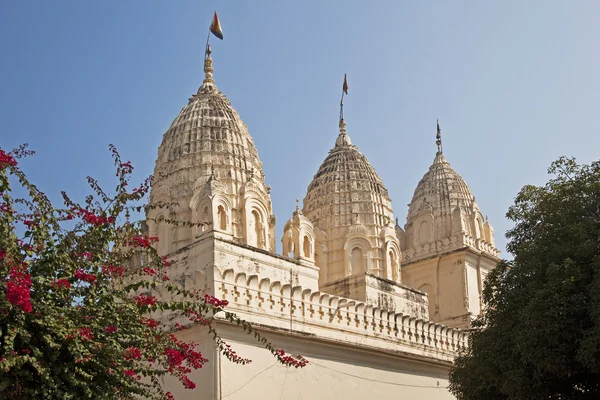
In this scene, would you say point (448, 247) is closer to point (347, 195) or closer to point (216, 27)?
point (347, 195)

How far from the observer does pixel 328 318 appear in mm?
19938

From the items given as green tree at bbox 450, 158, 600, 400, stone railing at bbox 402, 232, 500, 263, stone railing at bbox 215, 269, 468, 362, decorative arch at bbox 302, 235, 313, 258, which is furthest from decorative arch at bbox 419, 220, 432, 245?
green tree at bbox 450, 158, 600, 400

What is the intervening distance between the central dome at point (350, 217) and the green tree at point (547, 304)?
1276cm

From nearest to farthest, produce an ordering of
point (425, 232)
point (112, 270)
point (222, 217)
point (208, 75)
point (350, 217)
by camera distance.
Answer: point (112, 270), point (222, 217), point (208, 75), point (350, 217), point (425, 232)

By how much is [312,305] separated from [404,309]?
26.7 ft

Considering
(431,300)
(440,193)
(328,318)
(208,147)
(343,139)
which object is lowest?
(328,318)

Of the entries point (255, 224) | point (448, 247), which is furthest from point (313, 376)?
point (448, 247)

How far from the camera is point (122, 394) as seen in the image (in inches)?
397

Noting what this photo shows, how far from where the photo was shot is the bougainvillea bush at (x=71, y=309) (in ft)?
29.7

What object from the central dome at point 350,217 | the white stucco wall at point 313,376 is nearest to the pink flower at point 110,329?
the white stucco wall at point 313,376

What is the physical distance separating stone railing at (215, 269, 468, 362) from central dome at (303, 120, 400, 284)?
615 cm

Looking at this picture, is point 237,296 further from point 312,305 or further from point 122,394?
point 122,394

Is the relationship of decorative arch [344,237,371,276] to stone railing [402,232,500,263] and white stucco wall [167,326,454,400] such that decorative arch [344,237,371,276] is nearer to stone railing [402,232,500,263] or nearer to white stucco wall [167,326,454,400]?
stone railing [402,232,500,263]

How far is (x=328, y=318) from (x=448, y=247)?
556 inches
